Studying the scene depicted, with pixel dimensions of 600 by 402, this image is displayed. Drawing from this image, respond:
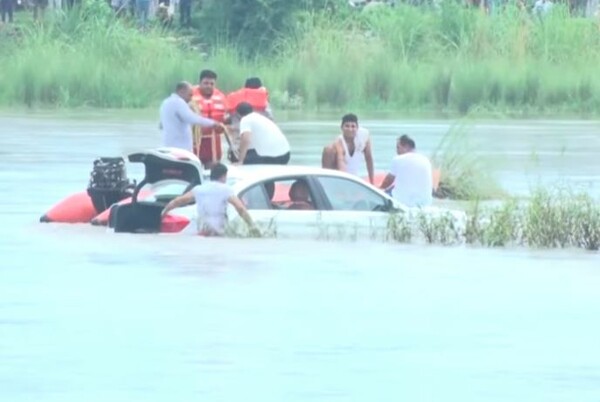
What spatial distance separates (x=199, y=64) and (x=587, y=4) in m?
14.5

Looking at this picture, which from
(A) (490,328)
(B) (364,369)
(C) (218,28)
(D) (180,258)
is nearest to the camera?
(B) (364,369)

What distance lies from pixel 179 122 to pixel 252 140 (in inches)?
32.8

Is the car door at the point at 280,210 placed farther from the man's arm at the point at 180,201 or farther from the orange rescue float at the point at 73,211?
the orange rescue float at the point at 73,211

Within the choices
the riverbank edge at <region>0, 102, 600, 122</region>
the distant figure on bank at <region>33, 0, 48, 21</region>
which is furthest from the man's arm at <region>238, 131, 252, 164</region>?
the distant figure on bank at <region>33, 0, 48, 21</region>

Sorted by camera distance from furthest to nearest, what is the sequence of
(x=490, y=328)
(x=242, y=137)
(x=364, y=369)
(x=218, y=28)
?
(x=218, y=28) → (x=242, y=137) → (x=490, y=328) → (x=364, y=369)

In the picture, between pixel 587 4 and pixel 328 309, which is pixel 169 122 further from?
pixel 587 4

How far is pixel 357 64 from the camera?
5294 centimetres

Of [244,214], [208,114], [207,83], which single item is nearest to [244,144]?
[208,114]

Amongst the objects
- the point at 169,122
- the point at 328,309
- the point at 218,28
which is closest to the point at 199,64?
the point at 218,28

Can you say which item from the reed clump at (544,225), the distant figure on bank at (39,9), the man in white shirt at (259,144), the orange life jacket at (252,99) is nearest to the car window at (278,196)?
the reed clump at (544,225)

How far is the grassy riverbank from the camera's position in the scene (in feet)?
169

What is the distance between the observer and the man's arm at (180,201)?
22141 mm

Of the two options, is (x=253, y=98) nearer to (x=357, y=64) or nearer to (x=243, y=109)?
(x=243, y=109)

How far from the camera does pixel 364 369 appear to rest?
1567cm
